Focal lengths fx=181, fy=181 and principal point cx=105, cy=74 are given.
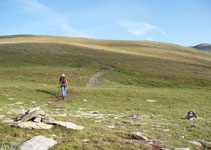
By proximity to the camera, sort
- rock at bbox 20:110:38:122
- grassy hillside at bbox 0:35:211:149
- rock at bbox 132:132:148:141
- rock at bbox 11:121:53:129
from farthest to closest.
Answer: rock at bbox 20:110:38:122
rock at bbox 11:121:53:129
rock at bbox 132:132:148:141
grassy hillside at bbox 0:35:211:149

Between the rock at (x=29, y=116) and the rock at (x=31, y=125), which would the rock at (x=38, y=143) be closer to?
the rock at (x=31, y=125)

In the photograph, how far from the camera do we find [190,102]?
22.4 meters

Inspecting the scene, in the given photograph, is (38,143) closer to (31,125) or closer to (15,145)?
(15,145)

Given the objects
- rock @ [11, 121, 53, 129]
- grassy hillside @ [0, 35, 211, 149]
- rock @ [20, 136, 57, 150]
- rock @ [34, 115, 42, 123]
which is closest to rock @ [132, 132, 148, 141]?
grassy hillside @ [0, 35, 211, 149]

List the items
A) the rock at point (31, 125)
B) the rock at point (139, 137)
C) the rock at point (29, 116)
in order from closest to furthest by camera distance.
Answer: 1. the rock at point (139, 137)
2. the rock at point (31, 125)
3. the rock at point (29, 116)

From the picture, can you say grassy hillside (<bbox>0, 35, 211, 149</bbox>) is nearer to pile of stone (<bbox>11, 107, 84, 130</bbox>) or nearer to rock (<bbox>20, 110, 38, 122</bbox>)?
pile of stone (<bbox>11, 107, 84, 130</bbox>)

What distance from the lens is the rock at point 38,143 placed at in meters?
6.62

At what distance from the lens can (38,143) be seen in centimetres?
694

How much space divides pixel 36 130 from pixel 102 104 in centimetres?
1216

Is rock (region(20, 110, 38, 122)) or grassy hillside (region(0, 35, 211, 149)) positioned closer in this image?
grassy hillside (region(0, 35, 211, 149))

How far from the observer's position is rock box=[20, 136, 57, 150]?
6.62 m

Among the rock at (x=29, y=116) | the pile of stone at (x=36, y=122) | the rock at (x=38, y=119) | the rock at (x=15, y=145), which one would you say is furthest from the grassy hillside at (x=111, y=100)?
the rock at (x=38, y=119)

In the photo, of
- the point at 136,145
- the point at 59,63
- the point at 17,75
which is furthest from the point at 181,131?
the point at 59,63

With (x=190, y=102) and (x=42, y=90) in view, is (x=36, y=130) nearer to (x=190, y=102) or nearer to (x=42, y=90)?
(x=42, y=90)
